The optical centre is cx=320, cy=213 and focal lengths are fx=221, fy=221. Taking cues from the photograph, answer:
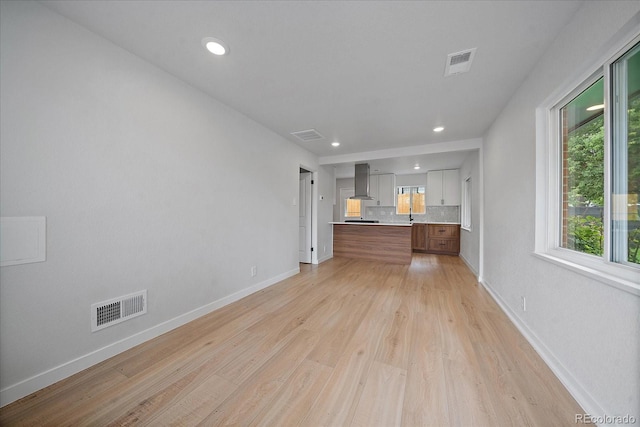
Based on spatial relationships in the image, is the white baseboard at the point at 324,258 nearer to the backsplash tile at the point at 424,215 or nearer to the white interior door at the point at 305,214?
the white interior door at the point at 305,214

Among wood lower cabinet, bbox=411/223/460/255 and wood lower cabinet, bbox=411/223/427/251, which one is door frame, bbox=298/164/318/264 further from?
wood lower cabinet, bbox=411/223/427/251

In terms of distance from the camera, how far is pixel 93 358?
62.8 inches

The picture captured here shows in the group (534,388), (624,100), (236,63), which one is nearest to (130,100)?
(236,63)

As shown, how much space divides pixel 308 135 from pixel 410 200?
471 centimetres

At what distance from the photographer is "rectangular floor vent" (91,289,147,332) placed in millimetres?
1616

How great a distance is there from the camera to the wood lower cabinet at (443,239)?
19.6 ft

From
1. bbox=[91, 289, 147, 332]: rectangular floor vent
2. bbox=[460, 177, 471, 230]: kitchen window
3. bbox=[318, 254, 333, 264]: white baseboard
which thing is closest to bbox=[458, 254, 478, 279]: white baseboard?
bbox=[460, 177, 471, 230]: kitchen window

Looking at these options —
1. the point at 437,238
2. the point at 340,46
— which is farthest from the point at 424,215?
the point at 340,46

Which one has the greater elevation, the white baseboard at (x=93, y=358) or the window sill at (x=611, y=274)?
the window sill at (x=611, y=274)

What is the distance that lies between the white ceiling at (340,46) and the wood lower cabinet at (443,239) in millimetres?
3927

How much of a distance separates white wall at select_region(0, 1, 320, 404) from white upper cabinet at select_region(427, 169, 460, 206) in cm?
554

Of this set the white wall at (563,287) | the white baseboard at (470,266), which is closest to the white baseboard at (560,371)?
the white wall at (563,287)

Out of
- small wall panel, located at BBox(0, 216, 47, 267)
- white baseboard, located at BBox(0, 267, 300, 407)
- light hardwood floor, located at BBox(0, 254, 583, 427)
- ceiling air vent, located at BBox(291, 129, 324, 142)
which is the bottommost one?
light hardwood floor, located at BBox(0, 254, 583, 427)

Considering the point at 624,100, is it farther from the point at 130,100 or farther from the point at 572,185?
the point at 130,100
